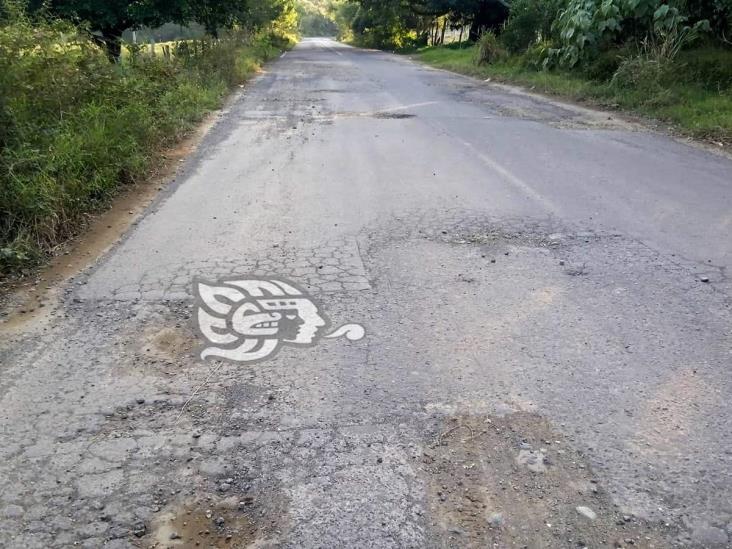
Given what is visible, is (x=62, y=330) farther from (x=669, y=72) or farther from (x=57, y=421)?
(x=669, y=72)

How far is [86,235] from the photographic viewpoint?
565cm

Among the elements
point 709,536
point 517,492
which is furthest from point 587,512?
point 709,536

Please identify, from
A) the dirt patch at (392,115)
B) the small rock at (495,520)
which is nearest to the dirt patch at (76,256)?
the small rock at (495,520)

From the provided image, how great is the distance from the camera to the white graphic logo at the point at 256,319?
3664 mm

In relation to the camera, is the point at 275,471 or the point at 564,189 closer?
the point at 275,471

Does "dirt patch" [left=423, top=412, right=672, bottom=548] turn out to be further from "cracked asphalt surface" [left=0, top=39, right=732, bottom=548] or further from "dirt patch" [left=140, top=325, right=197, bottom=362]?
"dirt patch" [left=140, top=325, right=197, bottom=362]

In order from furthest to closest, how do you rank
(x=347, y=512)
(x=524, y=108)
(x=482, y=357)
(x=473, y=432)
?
1. (x=524, y=108)
2. (x=482, y=357)
3. (x=473, y=432)
4. (x=347, y=512)

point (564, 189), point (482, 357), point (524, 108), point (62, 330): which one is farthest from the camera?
point (524, 108)

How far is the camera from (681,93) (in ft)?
41.7

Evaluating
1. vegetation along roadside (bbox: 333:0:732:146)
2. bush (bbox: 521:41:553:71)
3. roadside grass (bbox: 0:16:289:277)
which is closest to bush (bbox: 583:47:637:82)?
vegetation along roadside (bbox: 333:0:732:146)

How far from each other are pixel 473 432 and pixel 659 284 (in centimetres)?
234

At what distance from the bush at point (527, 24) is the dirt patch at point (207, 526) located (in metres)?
20.3

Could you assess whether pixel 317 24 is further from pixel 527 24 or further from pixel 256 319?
pixel 256 319

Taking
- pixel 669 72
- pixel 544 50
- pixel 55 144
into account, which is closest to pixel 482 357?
pixel 55 144
